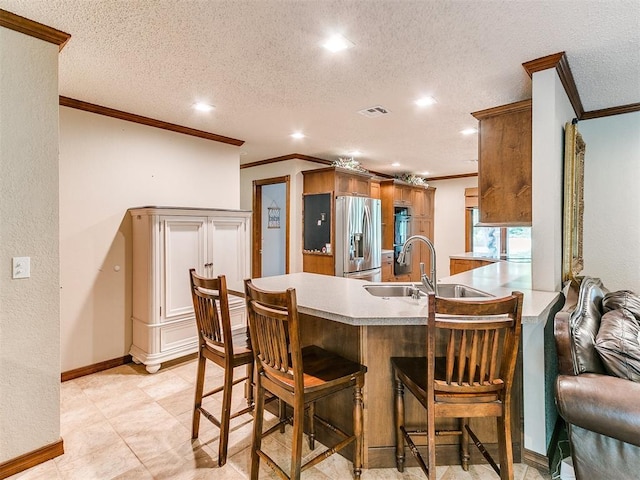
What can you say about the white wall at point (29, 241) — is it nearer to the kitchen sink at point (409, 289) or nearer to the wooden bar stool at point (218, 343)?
the wooden bar stool at point (218, 343)

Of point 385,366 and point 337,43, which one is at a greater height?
point 337,43

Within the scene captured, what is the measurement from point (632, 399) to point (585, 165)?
273 centimetres

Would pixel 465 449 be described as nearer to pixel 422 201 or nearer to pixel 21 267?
pixel 21 267

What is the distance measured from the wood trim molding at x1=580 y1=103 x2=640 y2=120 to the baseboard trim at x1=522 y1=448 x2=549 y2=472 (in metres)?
3.07

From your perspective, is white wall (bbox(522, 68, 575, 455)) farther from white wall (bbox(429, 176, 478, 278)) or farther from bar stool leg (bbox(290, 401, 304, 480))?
white wall (bbox(429, 176, 478, 278))

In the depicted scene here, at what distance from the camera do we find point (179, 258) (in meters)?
3.41

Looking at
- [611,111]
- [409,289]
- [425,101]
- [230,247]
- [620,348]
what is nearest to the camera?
[620,348]

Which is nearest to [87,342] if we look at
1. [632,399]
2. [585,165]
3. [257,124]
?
[257,124]

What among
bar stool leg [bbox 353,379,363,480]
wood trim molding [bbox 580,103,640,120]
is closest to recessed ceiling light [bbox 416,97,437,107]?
wood trim molding [bbox 580,103,640,120]

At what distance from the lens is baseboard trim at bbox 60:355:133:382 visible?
3074 mm

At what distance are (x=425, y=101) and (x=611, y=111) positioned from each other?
178 centimetres

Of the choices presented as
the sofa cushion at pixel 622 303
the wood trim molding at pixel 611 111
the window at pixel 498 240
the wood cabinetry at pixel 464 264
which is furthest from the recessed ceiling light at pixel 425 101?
the window at pixel 498 240

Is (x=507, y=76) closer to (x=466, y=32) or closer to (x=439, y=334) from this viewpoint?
(x=466, y=32)

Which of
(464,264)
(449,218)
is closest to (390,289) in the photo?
(464,264)
